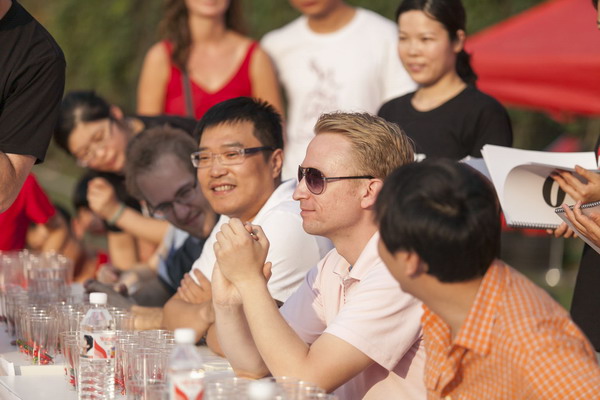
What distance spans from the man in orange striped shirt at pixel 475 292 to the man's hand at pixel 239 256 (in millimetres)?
498

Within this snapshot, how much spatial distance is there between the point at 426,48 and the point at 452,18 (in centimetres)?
19

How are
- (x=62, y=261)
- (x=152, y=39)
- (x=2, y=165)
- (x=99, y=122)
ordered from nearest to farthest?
1. (x=2, y=165)
2. (x=62, y=261)
3. (x=99, y=122)
4. (x=152, y=39)

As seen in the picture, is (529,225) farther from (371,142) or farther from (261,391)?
(261,391)

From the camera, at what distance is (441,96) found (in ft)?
Result: 13.9

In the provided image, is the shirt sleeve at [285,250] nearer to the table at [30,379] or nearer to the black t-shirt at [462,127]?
the table at [30,379]

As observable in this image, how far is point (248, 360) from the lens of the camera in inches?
104

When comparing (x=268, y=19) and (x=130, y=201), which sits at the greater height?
(x=268, y=19)

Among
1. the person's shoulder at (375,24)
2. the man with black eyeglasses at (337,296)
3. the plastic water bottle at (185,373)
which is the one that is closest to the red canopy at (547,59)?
the person's shoulder at (375,24)

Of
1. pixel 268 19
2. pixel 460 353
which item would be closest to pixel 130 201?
pixel 460 353

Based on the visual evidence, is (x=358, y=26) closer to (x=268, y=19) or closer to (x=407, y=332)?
(x=407, y=332)

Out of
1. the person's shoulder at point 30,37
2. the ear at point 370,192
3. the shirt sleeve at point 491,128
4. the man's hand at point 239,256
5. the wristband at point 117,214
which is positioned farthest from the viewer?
the wristband at point 117,214

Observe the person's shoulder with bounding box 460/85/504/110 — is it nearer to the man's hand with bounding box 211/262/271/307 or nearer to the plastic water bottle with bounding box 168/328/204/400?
the man's hand with bounding box 211/262/271/307

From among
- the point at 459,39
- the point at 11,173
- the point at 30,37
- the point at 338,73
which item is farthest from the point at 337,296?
the point at 338,73

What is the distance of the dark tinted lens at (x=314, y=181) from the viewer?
278cm
